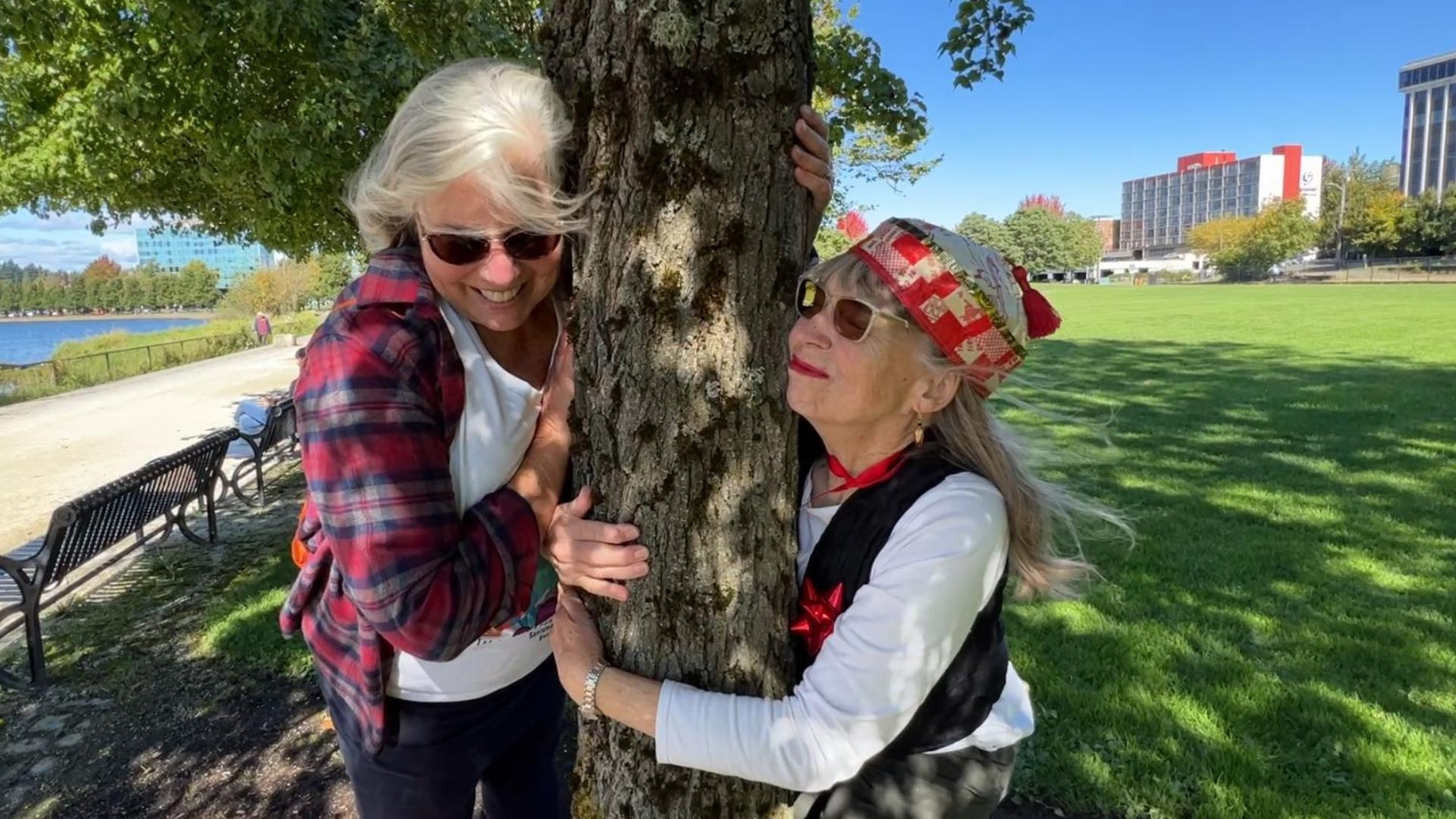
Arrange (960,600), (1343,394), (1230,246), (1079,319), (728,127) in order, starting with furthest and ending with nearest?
Answer: (1230,246)
(1079,319)
(1343,394)
(728,127)
(960,600)

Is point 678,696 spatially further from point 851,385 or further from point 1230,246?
point 1230,246

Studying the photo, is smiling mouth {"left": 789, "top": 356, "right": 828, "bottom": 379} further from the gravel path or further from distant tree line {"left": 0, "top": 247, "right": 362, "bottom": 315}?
distant tree line {"left": 0, "top": 247, "right": 362, "bottom": 315}

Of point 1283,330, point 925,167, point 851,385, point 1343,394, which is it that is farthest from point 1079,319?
point 851,385

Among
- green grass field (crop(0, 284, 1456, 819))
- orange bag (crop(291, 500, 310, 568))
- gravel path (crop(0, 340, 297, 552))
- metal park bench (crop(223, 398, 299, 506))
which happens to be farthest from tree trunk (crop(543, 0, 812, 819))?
gravel path (crop(0, 340, 297, 552))

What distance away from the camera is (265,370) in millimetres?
21531

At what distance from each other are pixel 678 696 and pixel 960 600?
1.54ft

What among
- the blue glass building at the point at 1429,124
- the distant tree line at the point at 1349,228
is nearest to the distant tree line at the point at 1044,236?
the distant tree line at the point at 1349,228

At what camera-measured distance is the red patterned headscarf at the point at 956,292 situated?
143 centimetres

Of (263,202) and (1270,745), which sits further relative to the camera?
(263,202)

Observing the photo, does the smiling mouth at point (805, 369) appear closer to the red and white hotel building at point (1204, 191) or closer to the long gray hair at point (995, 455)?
the long gray hair at point (995, 455)

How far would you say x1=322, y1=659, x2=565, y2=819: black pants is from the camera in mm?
1771

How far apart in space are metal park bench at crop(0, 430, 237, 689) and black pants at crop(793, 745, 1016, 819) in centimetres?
500

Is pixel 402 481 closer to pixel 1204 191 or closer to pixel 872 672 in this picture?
pixel 872 672

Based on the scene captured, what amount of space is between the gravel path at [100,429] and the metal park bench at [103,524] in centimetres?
182
